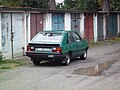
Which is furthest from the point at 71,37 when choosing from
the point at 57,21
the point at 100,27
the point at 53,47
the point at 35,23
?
the point at 100,27

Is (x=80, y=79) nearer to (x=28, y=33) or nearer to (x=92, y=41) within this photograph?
(x=28, y=33)

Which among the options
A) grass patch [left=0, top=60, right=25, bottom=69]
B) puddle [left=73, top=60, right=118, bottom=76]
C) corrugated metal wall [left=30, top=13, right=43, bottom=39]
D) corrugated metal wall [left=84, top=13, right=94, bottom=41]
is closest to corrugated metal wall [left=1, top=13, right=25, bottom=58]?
corrugated metal wall [left=30, top=13, right=43, bottom=39]

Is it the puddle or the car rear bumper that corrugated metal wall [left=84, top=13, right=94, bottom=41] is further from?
the car rear bumper

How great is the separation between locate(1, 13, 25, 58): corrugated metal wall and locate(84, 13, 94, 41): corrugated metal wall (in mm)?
10549

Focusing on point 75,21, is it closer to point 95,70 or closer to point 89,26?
point 89,26

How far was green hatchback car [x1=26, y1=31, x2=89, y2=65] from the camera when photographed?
16453mm

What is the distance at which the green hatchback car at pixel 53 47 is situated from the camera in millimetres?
16453

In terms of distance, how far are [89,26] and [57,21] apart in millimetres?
6141

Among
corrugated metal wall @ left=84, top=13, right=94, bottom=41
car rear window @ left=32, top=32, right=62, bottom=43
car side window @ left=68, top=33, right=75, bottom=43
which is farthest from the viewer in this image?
corrugated metal wall @ left=84, top=13, right=94, bottom=41

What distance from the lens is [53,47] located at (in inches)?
650

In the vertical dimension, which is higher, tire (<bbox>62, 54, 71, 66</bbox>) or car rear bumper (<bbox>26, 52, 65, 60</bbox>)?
car rear bumper (<bbox>26, 52, 65, 60</bbox>)

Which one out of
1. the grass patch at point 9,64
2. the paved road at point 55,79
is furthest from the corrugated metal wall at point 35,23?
the paved road at point 55,79

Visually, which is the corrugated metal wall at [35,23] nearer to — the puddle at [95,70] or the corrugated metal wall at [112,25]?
the puddle at [95,70]

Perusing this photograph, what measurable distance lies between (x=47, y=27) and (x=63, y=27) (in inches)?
109
